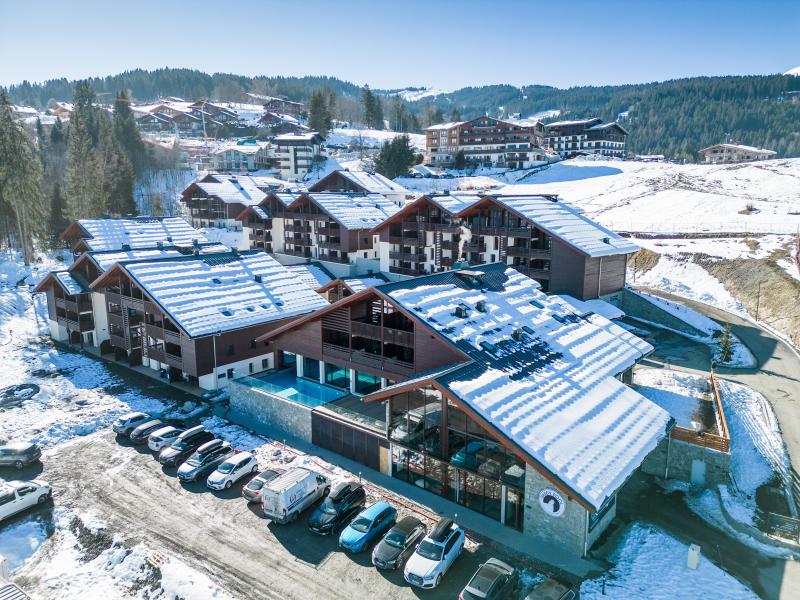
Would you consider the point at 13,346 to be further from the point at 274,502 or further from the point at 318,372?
the point at 274,502

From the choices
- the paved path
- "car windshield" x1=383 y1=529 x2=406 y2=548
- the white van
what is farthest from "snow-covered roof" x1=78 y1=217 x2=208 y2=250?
the paved path

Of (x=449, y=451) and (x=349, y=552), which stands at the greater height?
(x=449, y=451)

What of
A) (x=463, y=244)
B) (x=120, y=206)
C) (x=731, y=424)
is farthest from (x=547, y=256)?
(x=120, y=206)

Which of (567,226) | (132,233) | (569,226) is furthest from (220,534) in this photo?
(132,233)

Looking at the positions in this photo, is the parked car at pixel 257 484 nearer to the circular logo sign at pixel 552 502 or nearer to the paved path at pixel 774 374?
the circular logo sign at pixel 552 502

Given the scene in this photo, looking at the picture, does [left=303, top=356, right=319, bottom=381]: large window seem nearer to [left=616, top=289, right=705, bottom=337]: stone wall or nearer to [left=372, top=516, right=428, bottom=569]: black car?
[left=372, top=516, right=428, bottom=569]: black car

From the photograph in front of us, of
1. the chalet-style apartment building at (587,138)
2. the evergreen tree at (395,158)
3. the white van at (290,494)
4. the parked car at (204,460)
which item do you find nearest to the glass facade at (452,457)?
the white van at (290,494)
